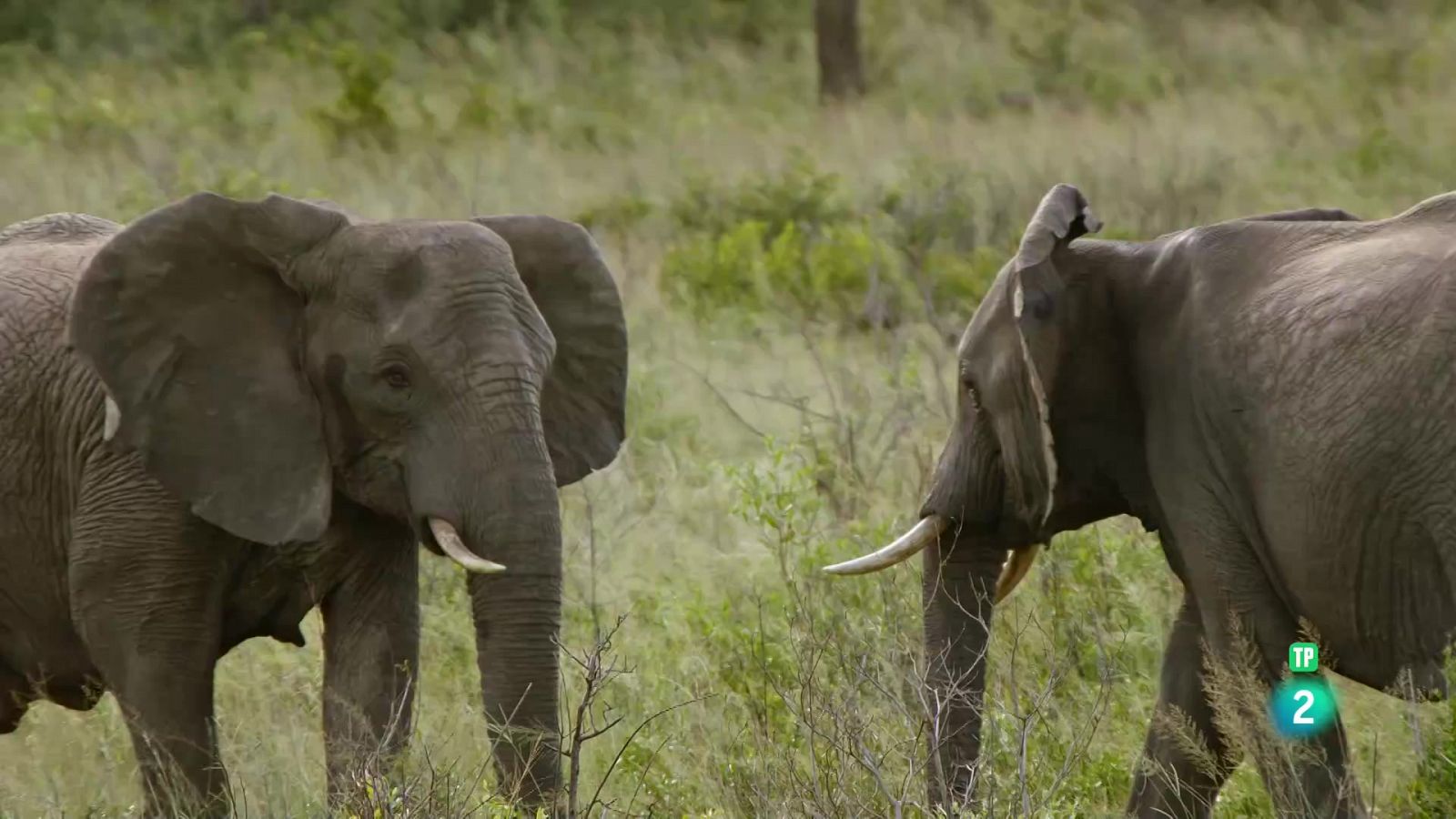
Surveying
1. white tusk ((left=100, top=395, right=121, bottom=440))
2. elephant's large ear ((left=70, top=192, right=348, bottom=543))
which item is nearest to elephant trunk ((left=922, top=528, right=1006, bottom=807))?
elephant's large ear ((left=70, top=192, right=348, bottom=543))

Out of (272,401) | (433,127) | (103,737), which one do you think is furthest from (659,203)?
(272,401)

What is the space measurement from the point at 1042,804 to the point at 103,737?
304 cm

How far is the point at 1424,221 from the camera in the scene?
545 cm

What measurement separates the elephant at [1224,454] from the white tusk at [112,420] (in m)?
1.73

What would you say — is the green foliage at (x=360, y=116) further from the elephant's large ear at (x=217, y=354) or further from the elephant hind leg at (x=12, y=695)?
the elephant's large ear at (x=217, y=354)

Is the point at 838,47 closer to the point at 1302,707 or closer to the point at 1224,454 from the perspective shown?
the point at 1224,454

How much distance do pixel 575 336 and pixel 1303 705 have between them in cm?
197

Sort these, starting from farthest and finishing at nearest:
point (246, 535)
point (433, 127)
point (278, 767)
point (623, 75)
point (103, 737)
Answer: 1. point (623, 75)
2. point (433, 127)
3. point (103, 737)
4. point (278, 767)
5. point (246, 535)

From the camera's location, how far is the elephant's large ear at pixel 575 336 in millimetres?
6148

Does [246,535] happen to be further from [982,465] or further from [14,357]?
[982,465]

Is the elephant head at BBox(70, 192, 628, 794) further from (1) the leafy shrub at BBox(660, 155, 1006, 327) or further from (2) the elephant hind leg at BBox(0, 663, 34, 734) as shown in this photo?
(1) the leafy shrub at BBox(660, 155, 1006, 327)

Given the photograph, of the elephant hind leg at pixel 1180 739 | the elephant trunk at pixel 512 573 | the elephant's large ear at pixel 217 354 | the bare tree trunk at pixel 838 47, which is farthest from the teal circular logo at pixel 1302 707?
the bare tree trunk at pixel 838 47

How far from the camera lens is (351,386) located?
224 inches

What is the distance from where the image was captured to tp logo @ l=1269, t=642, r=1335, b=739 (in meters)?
5.46
